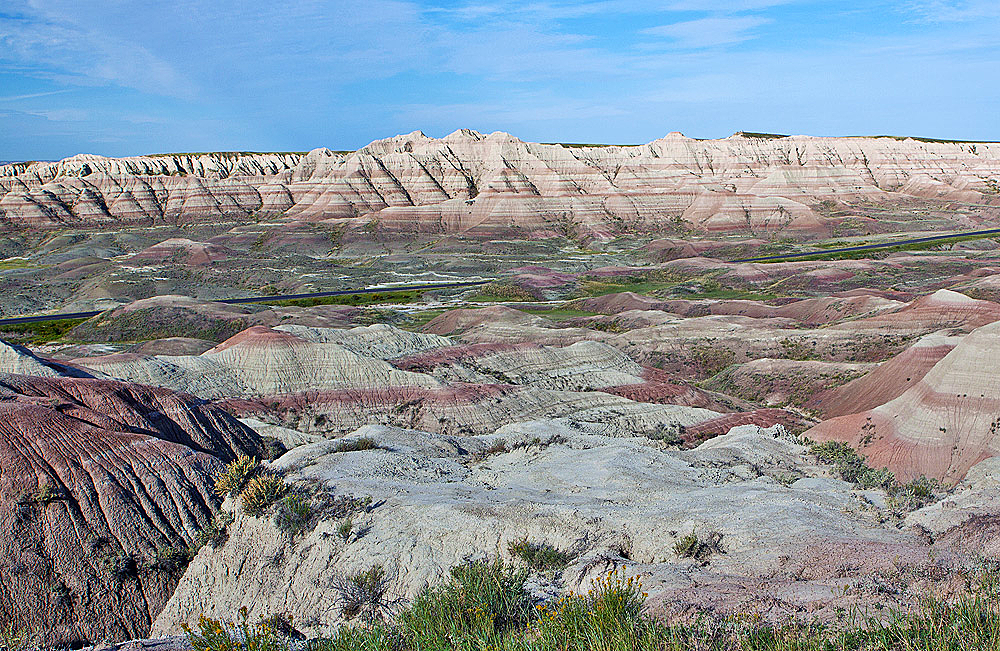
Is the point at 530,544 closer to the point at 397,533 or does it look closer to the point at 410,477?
the point at 397,533

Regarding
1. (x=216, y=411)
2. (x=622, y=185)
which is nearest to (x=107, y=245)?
(x=622, y=185)

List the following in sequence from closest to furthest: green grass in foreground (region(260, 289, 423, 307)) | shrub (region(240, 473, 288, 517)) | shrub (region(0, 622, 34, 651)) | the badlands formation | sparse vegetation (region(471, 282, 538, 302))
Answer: shrub (region(0, 622, 34, 651))
the badlands formation
shrub (region(240, 473, 288, 517))
green grass in foreground (region(260, 289, 423, 307))
sparse vegetation (region(471, 282, 538, 302))

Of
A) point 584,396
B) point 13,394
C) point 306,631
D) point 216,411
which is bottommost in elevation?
point 584,396

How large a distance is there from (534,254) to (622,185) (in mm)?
39228

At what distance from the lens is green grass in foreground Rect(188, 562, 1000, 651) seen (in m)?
6.36

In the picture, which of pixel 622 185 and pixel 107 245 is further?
pixel 622 185

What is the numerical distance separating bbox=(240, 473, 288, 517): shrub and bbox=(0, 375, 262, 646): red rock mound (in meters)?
0.73

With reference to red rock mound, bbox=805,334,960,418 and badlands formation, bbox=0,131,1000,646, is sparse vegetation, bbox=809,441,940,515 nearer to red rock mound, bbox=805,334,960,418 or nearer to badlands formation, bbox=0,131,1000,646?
badlands formation, bbox=0,131,1000,646

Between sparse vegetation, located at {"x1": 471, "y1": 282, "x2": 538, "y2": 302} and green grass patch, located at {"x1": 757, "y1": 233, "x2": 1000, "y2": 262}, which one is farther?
green grass patch, located at {"x1": 757, "y1": 233, "x2": 1000, "y2": 262}

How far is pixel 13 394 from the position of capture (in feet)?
46.1

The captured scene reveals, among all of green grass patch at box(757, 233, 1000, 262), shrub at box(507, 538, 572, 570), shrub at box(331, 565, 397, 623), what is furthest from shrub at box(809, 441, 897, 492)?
green grass patch at box(757, 233, 1000, 262)

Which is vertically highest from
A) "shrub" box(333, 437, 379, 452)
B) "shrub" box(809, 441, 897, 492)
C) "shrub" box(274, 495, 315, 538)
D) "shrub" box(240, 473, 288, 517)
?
"shrub" box(240, 473, 288, 517)

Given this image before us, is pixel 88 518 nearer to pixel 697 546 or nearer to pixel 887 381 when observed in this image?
pixel 697 546

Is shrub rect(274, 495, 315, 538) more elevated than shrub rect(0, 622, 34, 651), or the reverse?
shrub rect(274, 495, 315, 538)
